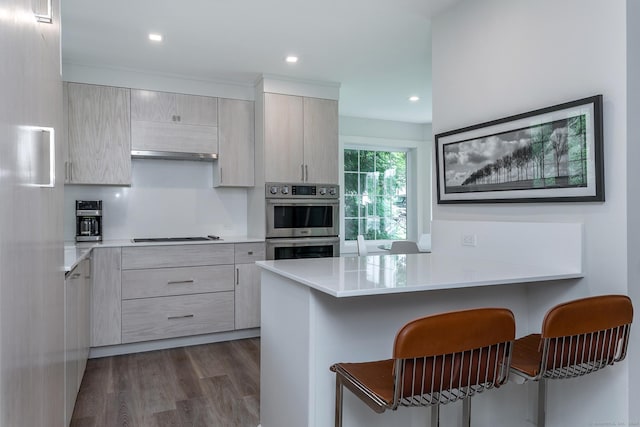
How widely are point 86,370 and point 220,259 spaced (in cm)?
132

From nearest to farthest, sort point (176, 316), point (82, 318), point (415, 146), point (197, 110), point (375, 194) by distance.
→ point (82, 318)
point (176, 316)
point (197, 110)
point (375, 194)
point (415, 146)

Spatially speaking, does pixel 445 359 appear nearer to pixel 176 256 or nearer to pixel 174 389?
pixel 174 389

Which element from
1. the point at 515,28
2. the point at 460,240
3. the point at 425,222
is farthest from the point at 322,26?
the point at 425,222

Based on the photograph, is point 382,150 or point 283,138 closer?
point 283,138

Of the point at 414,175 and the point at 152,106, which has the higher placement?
the point at 152,106

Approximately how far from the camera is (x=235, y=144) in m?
4.15

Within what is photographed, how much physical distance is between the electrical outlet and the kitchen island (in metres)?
0.24

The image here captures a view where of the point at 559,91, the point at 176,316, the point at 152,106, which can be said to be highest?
the point at 152,106

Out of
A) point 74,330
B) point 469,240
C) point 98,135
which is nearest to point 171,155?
point 98,135

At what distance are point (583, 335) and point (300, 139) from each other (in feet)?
10.2

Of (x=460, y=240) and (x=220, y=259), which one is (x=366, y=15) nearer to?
(x=460, y=240)

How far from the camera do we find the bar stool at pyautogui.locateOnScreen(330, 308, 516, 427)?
120 centimetres

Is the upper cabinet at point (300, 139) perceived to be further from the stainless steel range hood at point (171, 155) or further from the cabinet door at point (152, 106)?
the cabinet door at point (152, 106)

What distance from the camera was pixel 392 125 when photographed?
19.0ft
